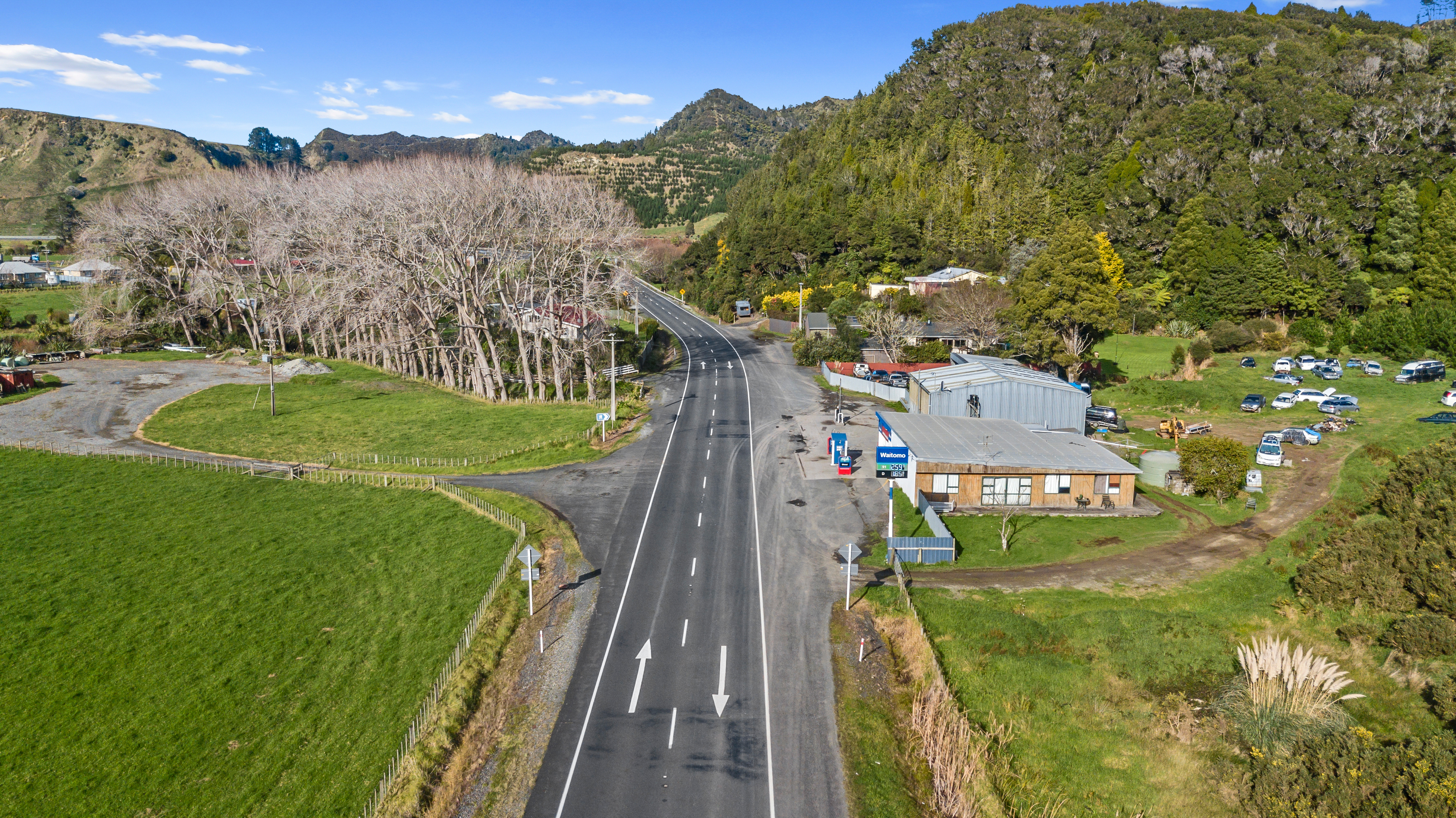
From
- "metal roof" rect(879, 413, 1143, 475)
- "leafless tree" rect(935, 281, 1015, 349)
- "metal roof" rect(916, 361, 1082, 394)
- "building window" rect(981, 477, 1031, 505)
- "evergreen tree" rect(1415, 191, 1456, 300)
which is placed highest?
"evergreen tree" rect(1415, 191, 1456, 300)

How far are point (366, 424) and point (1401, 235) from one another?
375 ft

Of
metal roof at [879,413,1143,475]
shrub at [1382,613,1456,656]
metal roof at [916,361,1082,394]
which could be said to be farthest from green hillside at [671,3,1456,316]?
shrub at [1382,613,1456,656]

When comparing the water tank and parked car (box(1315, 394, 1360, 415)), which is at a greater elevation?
parked car (box(1315, 394, 1360, 415))

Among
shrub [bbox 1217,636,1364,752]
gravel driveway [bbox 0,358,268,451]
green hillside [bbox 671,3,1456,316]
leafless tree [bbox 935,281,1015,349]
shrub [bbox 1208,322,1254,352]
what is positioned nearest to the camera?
shrub [bbox 1217,636,1364,752]

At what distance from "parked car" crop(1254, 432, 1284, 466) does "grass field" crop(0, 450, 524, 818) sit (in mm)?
45864

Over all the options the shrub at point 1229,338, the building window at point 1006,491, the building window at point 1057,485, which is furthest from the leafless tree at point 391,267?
the shrub at point 1229,338

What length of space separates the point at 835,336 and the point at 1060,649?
64.1 meters

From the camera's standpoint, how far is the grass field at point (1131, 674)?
67.8 feet

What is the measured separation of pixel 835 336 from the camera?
88.5 m

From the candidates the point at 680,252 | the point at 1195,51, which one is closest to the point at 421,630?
the point at 680,252

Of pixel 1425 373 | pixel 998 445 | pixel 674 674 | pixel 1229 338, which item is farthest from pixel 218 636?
pixel 1229 338

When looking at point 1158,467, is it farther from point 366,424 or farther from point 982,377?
point 366,424

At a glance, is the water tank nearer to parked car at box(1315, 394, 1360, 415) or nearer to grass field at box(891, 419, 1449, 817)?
grass field at box(891, 419, 1449, 817)

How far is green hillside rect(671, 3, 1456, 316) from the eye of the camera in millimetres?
93500
